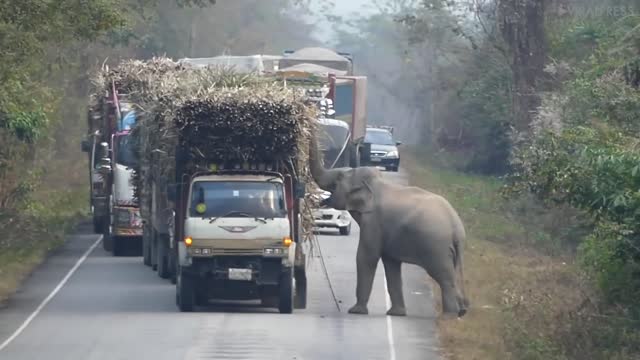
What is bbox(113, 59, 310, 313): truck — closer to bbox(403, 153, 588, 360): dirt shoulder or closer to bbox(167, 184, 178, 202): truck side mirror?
bbox(167, 184, 178, 202): truck side mirror

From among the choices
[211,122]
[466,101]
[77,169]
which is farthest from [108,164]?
[466,101]

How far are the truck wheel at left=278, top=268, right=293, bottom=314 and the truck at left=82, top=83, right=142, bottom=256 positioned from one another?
767 cm

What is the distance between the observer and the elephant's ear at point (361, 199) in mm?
24172

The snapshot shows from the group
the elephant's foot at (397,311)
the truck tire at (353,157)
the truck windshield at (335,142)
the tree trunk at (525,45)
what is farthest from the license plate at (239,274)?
the tree trunk at (525,45)

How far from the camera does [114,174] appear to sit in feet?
105

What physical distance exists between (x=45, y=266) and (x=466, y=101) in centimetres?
3166

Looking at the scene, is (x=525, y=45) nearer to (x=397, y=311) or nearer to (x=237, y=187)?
(x=397, y=311)

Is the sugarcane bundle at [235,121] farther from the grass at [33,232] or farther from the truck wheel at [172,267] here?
the grass at [33,232]

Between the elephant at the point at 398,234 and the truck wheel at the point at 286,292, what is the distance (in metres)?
1.03

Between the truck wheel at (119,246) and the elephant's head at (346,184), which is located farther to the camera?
the truck wheel at (119,246)

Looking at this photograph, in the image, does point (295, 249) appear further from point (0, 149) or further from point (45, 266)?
point (0, 149)

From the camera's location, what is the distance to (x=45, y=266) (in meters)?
30.6

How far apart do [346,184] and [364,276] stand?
1502 mm

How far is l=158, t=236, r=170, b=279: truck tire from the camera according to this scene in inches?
1071
